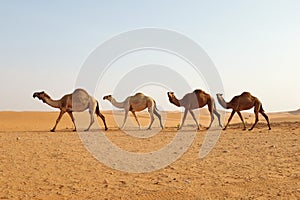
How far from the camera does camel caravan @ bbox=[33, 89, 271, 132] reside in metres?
19.7

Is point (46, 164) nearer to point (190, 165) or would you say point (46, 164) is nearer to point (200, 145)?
point (190, 165)

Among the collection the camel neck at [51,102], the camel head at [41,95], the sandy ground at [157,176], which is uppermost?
the camel head at [41,95]

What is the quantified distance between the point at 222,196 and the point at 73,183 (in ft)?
8.89

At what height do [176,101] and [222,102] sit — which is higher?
[176,101]

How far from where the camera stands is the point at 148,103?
848 inches

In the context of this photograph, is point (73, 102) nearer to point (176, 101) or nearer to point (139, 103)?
point (139, 103)

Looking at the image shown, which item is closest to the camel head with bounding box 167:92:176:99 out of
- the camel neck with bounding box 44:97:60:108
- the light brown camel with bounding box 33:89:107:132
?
the light brown camel with bounding box 33:89:107:132

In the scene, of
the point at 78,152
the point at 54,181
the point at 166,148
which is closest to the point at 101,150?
the point at 78,152

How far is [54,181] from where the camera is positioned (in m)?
7.70

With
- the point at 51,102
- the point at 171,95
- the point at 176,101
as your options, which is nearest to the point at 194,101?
the point at 176,101

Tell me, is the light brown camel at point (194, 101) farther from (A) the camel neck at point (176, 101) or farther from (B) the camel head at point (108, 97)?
(B) the camel head at point (108, 97)

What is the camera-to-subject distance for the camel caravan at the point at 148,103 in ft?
64.5

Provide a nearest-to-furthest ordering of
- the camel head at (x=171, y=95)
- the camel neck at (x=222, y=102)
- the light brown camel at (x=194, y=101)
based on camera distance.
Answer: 1. the light brown camel at (x=194, y=101)
2. the camel head at (x=171, y=95)
3. the camel neck at (x=222, y=102)

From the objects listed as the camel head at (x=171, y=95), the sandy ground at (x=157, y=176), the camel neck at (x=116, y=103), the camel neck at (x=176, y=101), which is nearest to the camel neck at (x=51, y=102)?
the camel neck at (x=116, y=103)
